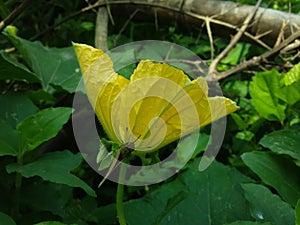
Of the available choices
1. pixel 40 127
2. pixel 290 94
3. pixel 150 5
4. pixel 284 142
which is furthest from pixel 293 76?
pixel 150 5

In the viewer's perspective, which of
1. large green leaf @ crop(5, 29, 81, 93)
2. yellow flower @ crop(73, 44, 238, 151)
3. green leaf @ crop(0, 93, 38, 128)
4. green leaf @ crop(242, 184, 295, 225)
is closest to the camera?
yellow flower @ crop(73, 44, 238, 151)

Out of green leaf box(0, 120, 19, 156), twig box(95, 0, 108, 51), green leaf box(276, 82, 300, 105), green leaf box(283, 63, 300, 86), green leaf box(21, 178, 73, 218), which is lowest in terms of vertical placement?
green leaf box(21, 178, 73, 218)

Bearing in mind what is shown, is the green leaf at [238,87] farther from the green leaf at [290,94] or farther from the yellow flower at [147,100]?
the yellow flower at [147,100]

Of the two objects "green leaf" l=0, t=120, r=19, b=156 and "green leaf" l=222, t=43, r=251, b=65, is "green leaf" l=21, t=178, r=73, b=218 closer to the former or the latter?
"green leaf" l=0, t=120, r=19, b=156

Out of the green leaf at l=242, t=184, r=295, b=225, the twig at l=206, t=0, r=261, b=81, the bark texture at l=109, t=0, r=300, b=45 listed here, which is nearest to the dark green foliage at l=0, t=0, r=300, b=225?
the green leaf at l=242, t=184, r=295, b=225

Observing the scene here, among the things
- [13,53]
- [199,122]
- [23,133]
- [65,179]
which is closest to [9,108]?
[23,133]

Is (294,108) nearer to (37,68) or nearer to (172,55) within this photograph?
(172,55)

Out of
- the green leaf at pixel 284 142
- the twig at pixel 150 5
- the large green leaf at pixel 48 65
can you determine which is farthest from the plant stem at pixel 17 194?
the twig at pixel 150 5
